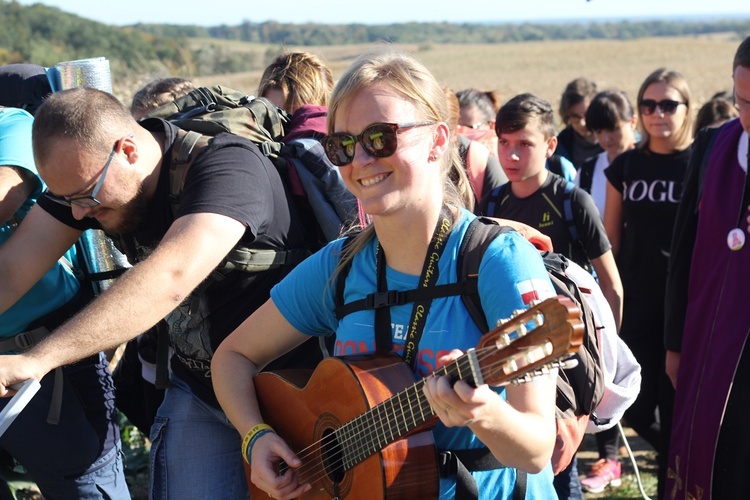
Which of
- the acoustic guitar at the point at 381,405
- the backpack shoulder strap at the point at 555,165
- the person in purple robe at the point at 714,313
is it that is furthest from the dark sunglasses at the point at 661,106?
Result: the acoustic guitar at the point at 381,405

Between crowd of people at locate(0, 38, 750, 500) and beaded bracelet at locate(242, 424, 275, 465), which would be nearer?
crowd of people at locate(0, 38, 750, 500)

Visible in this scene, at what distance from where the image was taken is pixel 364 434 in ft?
6.93

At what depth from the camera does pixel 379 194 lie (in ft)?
7.04

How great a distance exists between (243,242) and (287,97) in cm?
150

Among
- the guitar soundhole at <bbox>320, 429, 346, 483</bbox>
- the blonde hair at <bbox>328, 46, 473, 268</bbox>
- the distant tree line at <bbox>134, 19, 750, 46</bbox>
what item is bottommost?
the distant tree line at <bbox>134, 19, 750, 46</bbox>

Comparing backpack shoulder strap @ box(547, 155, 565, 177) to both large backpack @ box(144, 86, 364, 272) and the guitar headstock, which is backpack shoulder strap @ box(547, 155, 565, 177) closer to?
large backpack @ box(144, 86, 364, 272)

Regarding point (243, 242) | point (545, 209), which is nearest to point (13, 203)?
point (243, 242)

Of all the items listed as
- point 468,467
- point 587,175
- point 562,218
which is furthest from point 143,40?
point 468,467

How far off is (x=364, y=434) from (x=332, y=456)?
0.22 m

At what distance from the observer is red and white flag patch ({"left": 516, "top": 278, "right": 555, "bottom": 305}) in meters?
1.90

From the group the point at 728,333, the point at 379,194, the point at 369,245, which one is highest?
the point at 379,194

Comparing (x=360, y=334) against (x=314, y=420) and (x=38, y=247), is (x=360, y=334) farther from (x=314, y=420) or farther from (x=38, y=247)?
(x=38, y=247)

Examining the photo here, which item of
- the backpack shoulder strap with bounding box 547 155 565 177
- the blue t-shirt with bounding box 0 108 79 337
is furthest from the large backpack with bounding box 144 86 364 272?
the backpack shoulder strap with bounding box 547 155 565 177

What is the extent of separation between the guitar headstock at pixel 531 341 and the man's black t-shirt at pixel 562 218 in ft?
8.15
